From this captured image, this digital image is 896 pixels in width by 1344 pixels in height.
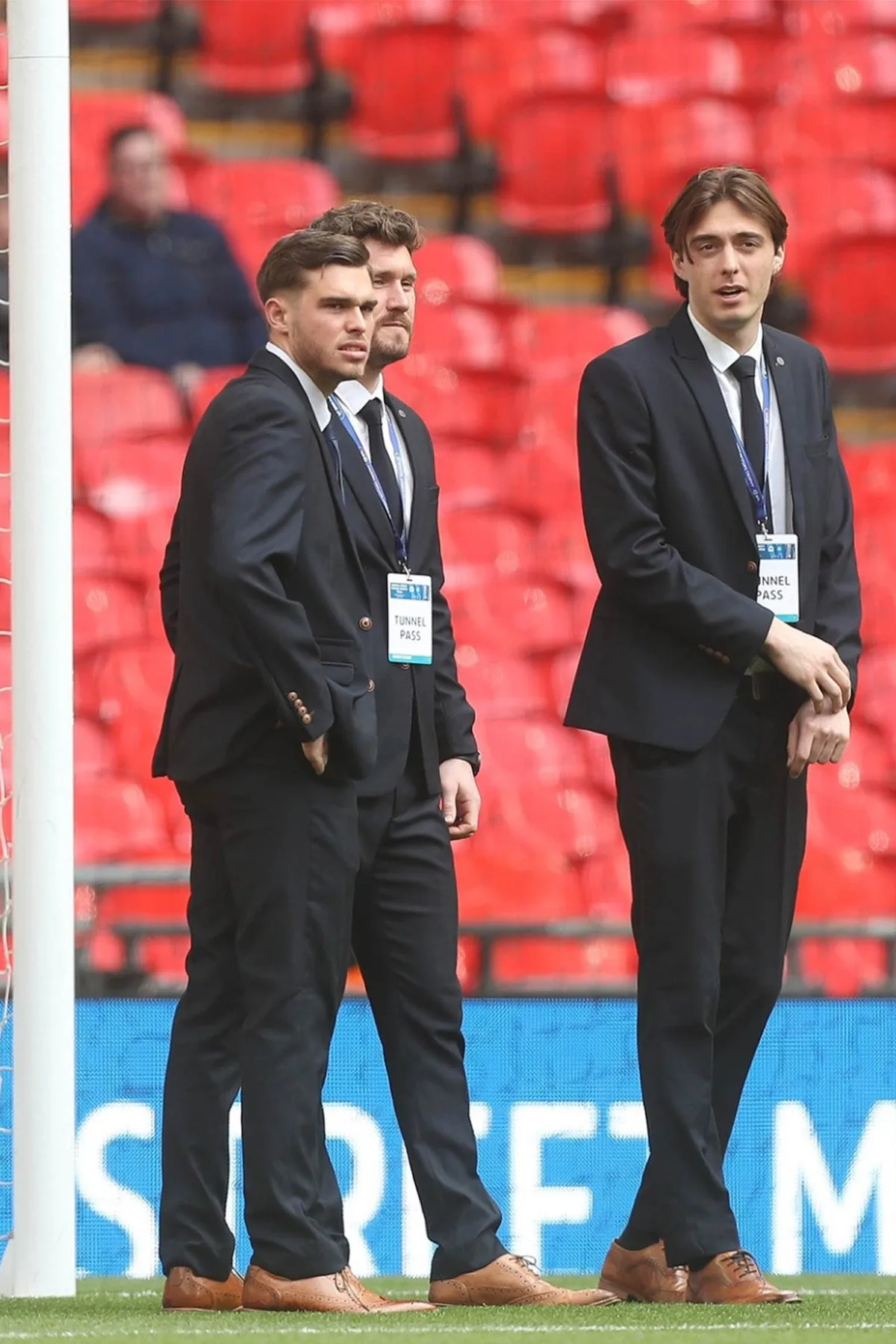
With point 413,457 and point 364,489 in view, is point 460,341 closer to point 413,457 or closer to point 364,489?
point 413,457

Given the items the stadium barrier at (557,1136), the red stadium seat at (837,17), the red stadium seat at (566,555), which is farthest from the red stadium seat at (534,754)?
the red stadium seat at (837,17)

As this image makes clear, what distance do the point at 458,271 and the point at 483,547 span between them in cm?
72

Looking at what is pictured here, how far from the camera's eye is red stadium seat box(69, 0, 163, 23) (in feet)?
17.4

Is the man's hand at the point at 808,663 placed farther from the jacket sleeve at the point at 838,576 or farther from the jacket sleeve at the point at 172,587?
the jacket sleeve at the point at 172,587

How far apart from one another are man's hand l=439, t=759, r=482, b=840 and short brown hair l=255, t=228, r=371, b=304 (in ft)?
2.31

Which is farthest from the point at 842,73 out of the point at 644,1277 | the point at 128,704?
the point at 644,1277

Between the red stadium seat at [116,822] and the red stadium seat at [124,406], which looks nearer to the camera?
the red stadium seat at [116,822]

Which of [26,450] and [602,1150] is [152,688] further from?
[26,450]

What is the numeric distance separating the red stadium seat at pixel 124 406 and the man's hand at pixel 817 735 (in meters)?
2.58

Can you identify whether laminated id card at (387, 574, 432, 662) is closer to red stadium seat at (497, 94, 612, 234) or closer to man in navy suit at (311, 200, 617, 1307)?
man in navy suit at (311, 200, 617, 1307)

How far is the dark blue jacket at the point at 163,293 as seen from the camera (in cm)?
529

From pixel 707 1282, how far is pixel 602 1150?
4.87 feet

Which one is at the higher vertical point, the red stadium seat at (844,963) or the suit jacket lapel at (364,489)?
the suit jacket lapel at (364,489)

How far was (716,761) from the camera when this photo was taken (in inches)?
120
